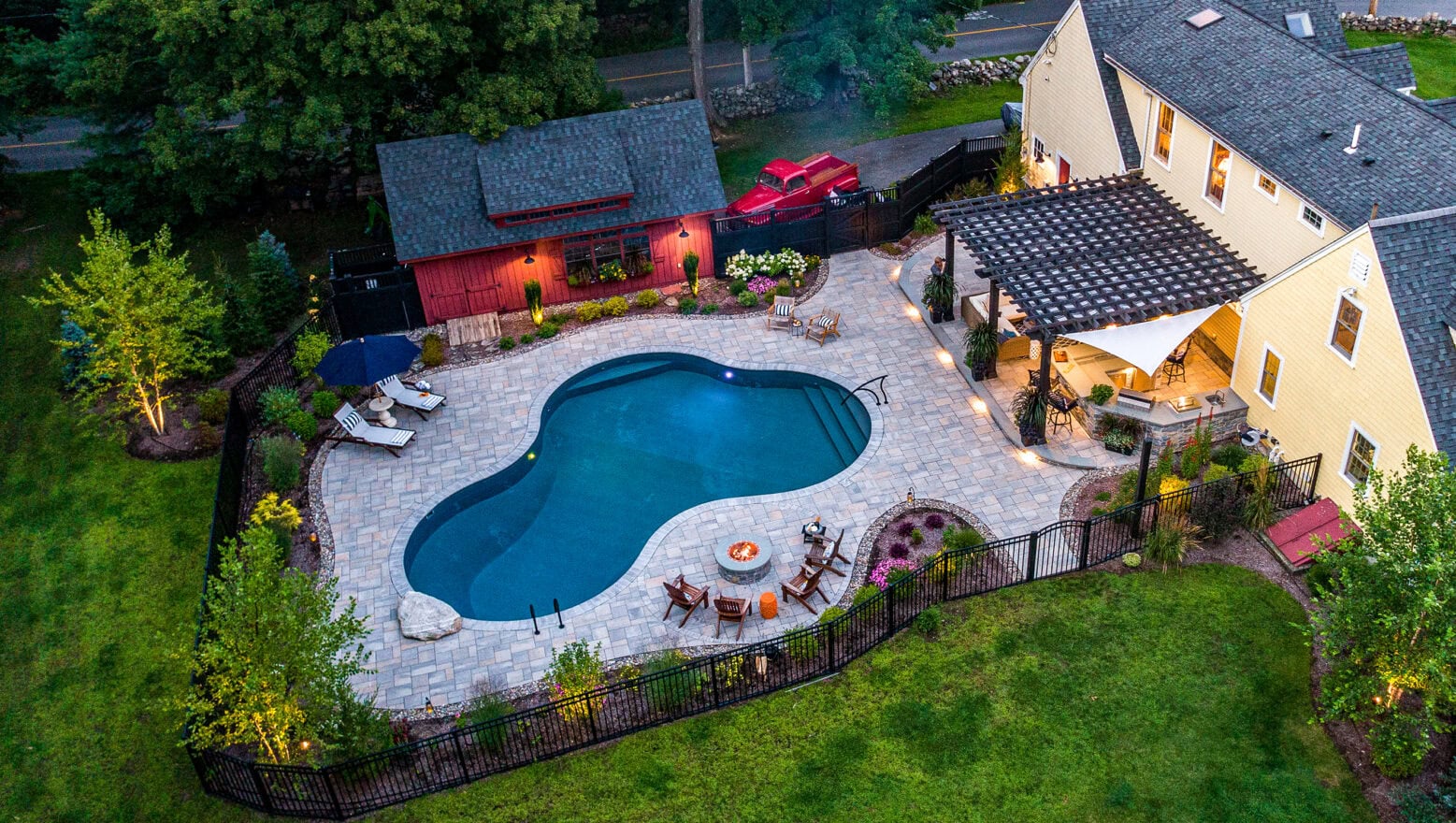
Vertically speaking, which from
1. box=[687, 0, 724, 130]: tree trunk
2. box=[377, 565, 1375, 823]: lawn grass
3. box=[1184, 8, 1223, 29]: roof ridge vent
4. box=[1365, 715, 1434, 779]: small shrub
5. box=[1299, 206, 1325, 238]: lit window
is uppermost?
box=[1184, 8, 1223, 29]: roof ridge vent

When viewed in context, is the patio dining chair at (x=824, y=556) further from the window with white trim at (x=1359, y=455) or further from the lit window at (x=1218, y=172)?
the lit window at (x=1218, y=172)

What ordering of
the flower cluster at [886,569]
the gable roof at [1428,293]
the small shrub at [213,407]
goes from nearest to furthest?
the gable roof at [1428,293] → the flower cluster at [886,569] → the small shrub at [213,407]

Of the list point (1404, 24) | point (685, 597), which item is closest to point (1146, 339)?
point (685, 597)

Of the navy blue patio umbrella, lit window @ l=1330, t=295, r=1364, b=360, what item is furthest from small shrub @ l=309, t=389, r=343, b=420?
lit window @ l=1330, t=295, r=1364, b=360

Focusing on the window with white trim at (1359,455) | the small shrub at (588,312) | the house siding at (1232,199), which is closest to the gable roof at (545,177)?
the small shrub at (588,312)

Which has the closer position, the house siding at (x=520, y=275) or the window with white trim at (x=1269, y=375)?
the window with white trim at (x=1269, y=375)

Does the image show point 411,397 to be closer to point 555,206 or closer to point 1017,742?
point 555,206

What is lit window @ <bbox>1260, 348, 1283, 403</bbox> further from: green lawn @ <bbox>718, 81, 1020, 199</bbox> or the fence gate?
the fence gate
